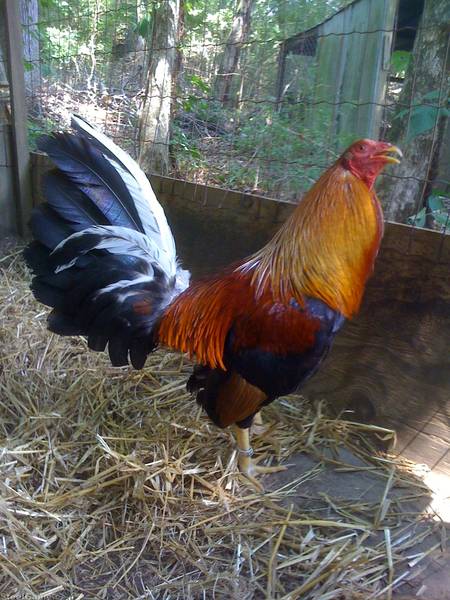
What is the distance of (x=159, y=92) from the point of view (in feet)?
14.3

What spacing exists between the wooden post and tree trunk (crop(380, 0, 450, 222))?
2.90m

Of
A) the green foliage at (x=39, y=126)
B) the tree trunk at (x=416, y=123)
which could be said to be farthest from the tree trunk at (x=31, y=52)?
the tree trunk at (x=416, y=123)

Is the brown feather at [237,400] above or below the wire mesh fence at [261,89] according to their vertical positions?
below

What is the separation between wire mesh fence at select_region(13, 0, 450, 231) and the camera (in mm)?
3193

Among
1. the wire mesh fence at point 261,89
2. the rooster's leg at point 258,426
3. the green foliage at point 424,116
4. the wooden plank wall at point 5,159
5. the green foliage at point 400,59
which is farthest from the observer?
the wooden plank wall at point 5,159

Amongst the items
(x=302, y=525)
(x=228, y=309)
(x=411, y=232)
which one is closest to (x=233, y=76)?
(x=411, y=232)

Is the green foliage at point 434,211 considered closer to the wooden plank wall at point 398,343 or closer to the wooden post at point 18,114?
the wooden plank wall at point 398,343

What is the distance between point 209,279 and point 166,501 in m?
1.11

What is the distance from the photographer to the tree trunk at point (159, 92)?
4262 mm

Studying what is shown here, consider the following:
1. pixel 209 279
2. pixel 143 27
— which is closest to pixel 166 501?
pixel 209 279

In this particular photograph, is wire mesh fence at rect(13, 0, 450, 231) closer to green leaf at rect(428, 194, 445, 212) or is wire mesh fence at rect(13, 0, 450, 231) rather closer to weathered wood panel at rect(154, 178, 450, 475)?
green leaf at rect(428, 194, 445, 212)

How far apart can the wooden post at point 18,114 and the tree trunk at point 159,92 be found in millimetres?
974

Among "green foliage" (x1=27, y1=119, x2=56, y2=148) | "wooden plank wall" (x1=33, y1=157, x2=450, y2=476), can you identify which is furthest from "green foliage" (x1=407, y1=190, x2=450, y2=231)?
"green foliage" (x1=27, y1=119, x2=56, y2=148)

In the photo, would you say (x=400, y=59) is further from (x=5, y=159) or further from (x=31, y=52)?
(x=31, y=52)
